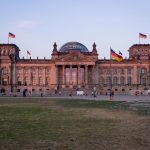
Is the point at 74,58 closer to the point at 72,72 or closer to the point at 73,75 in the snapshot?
the point at 72,72

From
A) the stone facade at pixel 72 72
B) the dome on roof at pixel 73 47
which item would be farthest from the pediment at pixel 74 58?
the dome on roof at pixel 73 47

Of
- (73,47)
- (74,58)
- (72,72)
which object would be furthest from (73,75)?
(73,47)

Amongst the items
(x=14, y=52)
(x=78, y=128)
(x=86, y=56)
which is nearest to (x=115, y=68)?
(x=86, y=56)

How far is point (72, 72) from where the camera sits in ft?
440

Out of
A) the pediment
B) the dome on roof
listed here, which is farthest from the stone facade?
the dome on roof

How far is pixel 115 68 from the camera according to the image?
444 ft

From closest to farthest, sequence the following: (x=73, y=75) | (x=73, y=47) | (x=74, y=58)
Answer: (x=74, y=58) < (x=73, y=75) < (x=73, y=47)

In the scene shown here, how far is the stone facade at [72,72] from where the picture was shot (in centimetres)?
13050

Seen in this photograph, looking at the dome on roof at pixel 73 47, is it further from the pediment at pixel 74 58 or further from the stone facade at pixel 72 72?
the pediment at pixel 74 58

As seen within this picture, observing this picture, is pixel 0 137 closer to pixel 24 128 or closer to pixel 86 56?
pixel 24 128

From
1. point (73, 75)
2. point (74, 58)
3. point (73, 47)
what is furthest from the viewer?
point (73, 47)

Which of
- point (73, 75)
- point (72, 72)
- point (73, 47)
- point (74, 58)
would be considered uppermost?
point (73, 47)

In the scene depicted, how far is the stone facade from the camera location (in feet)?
428

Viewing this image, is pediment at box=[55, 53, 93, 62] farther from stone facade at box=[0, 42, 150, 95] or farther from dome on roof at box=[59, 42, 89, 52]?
dome on roof at box=[59, 42, 89, 52]
